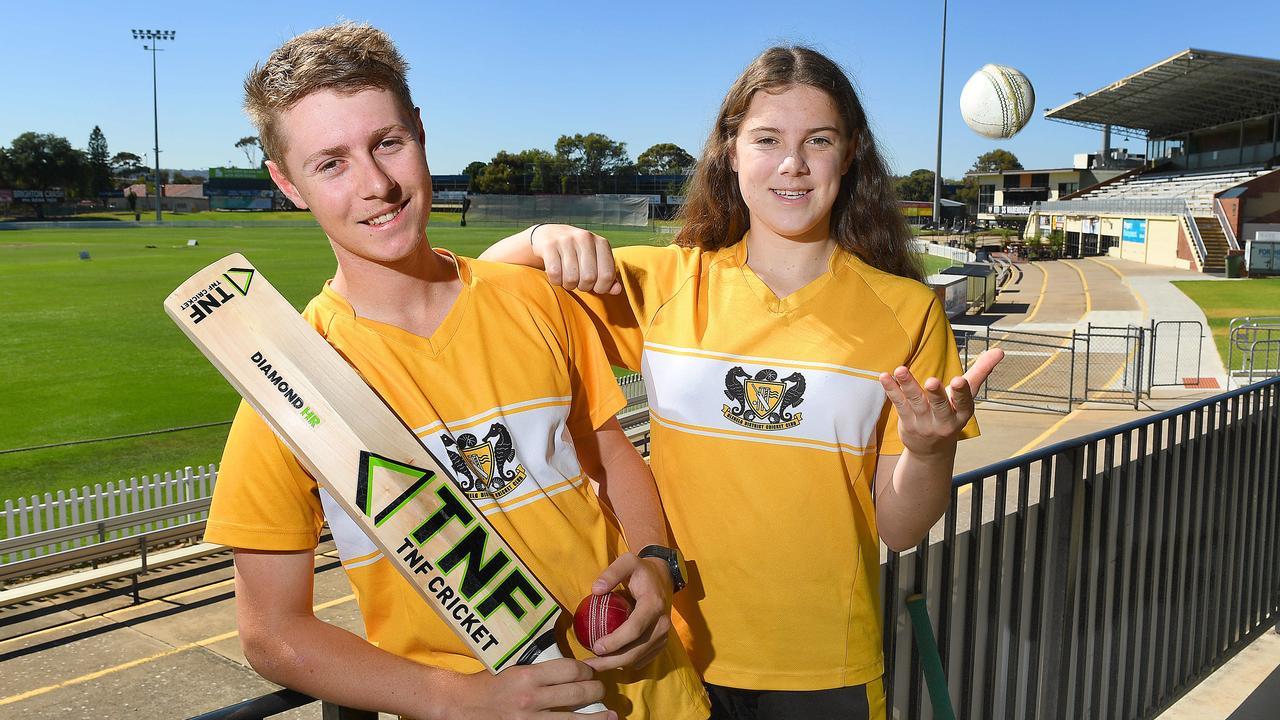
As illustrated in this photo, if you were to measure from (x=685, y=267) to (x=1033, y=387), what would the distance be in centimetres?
Answer: 1882

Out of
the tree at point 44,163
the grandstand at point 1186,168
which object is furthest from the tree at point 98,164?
→ the grandstand at point 1186,168

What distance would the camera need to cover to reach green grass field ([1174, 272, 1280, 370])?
26062 millimetres

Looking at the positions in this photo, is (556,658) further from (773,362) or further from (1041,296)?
(1041,296)

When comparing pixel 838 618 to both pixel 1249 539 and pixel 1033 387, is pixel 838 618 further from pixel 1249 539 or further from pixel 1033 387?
pixel 1033 387

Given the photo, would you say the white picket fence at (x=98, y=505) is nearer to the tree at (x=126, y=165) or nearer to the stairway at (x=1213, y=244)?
the stairway at (x=1213, y=244)

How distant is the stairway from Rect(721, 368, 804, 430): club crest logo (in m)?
48.7

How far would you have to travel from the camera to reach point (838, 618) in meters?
2.11

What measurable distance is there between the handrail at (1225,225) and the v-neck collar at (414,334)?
168 feet

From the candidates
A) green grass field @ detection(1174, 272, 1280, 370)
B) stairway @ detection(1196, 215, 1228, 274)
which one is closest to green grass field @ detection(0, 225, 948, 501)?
stairway @ detection(1196, 215, 1228, 274)

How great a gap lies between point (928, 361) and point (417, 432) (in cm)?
Answer: 114

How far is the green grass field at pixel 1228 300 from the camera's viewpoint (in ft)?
85.5

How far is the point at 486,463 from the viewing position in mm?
1700

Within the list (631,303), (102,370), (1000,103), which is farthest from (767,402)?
(1000,103)

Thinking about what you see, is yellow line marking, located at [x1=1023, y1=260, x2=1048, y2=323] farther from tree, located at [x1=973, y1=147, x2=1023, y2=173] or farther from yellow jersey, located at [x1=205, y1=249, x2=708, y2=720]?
tree, located at [x1=973, y1=147, x2=1023, y2=173]
